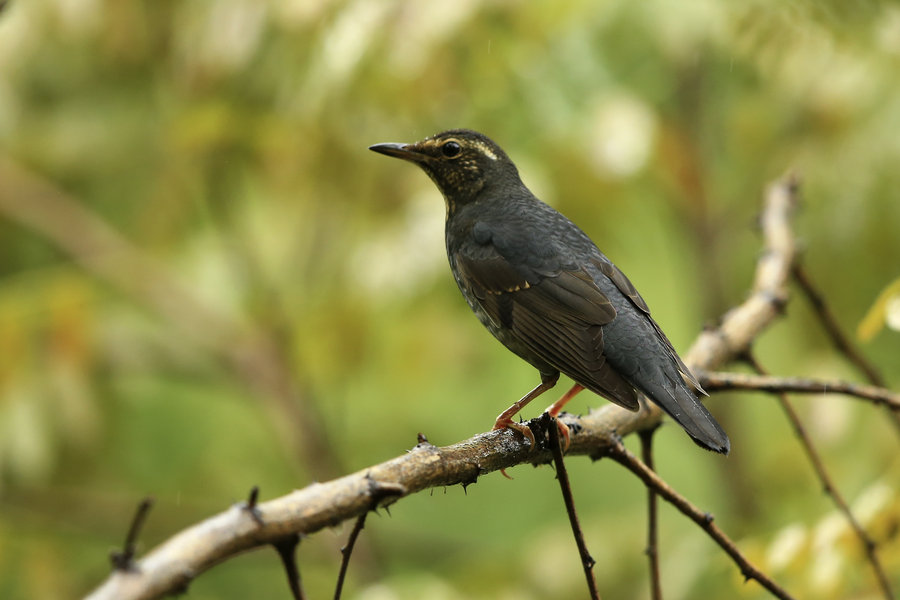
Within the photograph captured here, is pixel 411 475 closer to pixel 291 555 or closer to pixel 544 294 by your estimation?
pixel 291 555

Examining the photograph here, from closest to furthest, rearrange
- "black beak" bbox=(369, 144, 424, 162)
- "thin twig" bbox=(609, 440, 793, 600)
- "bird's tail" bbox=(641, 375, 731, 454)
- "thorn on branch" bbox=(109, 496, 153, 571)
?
"thorn on branch" bbox=(109, 496, 153, 571) → "thin twig" bbox=(609, 440, 793, 600) → "bird's tail" bbox=(641, 375, 731, 454) → "black beak" bbox=(369, 144, 424, 162)

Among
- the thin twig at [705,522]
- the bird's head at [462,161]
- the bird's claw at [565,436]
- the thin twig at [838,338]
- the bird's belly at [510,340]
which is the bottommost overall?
the thin twig at [705,522]

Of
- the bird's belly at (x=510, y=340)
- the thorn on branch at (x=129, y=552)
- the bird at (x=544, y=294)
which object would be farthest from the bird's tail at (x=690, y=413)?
the thorn on branch at (x=129, y=552)

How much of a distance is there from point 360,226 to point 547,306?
264 centimetres

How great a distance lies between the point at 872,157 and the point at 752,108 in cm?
125

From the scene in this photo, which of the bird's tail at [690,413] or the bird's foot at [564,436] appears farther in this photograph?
the bird's foot at [564,436]

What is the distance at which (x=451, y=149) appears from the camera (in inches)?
155

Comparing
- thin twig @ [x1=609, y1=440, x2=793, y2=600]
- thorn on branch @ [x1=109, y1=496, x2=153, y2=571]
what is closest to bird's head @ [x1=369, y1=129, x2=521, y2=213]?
Answer: thin twig @ [x1=609, y1=440, x2=793, y2=600]

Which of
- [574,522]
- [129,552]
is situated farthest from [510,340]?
[129,552]

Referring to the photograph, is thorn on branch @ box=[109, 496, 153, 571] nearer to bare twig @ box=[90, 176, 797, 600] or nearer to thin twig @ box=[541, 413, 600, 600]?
bare twig @ box=[90, 176, 797, 600]

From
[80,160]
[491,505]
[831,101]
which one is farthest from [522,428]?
[491,505]

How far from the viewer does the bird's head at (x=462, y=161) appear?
3.92m

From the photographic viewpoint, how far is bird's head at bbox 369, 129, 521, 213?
12.9 ft

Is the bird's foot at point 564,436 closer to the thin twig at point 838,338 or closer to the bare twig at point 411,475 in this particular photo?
the bare twig at point 411,475
